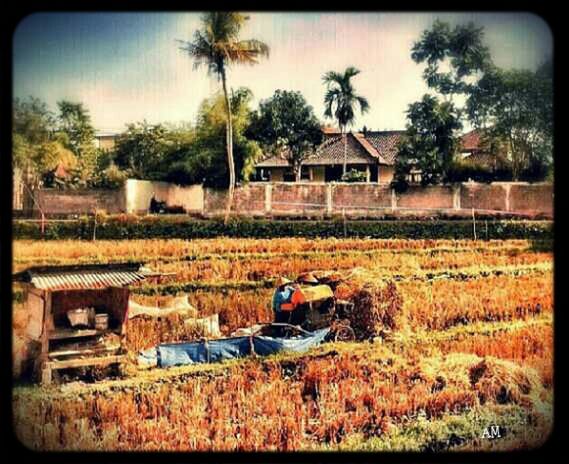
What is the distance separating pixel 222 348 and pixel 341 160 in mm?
1031

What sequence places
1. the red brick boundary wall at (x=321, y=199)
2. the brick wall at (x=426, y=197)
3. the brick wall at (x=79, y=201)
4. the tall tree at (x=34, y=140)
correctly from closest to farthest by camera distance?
the tall tree at (x=34, y=140)
the brick wall at (x=79, y=201)
the red brick boundary wall at (x=321, y=199)
the brick wall at (x=426, y=197)

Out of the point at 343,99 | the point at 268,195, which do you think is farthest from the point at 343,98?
the point at 268,195

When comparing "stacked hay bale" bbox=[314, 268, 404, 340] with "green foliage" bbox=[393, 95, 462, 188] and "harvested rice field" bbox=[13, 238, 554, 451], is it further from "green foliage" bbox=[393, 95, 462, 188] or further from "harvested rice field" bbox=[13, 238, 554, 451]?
"green foliage" bbox=[393, 95, 462, 188]

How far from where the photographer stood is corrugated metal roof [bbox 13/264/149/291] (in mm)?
3023

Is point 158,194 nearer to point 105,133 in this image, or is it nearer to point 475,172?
point 105,133

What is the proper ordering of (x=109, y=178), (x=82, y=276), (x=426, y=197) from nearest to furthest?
(x=82, y=276) < (x=109, y=178) < (x=426, y=197)

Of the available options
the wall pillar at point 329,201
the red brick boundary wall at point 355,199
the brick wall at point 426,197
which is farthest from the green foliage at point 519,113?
the wall pillar at point 329,201

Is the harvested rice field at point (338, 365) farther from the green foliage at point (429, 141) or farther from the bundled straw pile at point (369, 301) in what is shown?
the green foliage at point (429, 141)

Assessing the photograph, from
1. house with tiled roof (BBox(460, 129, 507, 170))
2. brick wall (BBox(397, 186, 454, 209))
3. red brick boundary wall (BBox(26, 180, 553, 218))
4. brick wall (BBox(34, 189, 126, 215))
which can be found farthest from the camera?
brick wall (BBox(397, 186, 454, 209))

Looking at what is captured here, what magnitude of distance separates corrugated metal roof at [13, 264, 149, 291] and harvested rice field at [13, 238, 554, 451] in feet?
0.14

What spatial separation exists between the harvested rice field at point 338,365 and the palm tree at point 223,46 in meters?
0.79

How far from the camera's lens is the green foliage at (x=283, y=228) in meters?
3.22

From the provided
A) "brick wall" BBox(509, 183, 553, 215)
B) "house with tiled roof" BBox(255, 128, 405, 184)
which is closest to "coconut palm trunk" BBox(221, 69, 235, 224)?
"house with tiled roof" BBox(255, 128, 405, 184)

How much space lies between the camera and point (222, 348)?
10.4ft
